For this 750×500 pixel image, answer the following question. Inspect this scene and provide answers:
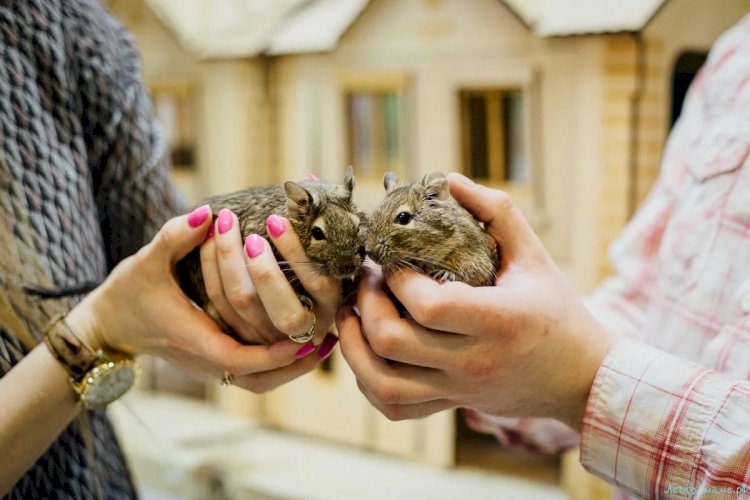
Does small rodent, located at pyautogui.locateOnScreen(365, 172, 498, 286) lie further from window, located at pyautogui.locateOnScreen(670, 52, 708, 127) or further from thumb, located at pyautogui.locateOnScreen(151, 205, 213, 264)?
window, located at pyautogui.locateOnScreen(670, 52, 708, 127)

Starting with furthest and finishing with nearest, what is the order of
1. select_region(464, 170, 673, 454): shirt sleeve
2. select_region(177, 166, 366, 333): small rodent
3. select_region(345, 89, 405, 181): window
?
select_region(345, 89, 405, 181): window < select_region(464, 170, 673, 454): shirt sleeve < select_region(177, 166, 366, 333): small rodent

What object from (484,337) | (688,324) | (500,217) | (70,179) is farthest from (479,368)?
(70,179)

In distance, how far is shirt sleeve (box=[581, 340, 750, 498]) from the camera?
0.62 meters

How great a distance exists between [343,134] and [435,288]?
1.90ft

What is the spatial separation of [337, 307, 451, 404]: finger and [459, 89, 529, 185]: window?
0.37 m

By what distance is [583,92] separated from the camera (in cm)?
97

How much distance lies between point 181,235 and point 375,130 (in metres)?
0.51

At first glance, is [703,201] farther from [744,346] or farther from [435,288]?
[435,288]

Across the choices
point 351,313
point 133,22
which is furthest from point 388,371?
point 133,22

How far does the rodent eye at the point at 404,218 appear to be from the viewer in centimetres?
74

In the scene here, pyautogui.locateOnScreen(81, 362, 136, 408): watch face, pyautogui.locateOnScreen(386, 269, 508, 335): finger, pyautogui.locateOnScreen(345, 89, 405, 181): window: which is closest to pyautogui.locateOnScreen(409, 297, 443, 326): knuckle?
pyautogui.locateOnScreen(386, 269, 508, 335): finger

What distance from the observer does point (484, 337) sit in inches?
25.0

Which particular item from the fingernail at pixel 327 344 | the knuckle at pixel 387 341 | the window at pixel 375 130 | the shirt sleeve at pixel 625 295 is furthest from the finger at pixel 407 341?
the window at pixel 375 130

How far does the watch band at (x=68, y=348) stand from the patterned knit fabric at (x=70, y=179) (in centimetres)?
2
